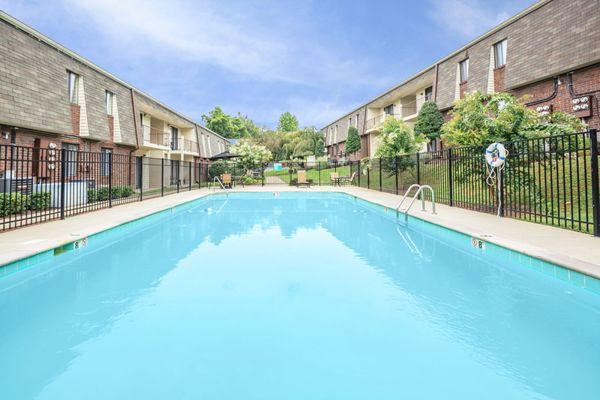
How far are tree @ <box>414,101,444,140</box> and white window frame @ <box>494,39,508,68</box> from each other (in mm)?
4378

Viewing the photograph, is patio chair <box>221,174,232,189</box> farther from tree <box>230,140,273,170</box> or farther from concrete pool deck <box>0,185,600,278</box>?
concrete pool deck <box>0,185,600,278</box>

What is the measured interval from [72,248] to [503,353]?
20.6ft

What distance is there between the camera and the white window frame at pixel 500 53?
16.8 m

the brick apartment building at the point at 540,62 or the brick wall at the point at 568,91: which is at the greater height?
the brick apartment building at the point at 540,62

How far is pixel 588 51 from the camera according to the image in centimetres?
1241

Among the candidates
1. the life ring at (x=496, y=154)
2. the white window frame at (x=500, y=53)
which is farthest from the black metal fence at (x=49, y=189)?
the white window frame at (x=500, y=53)

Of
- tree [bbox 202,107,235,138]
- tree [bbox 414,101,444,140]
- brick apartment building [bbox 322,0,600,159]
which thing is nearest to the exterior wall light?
brick apartment building [bbox 322,0,600,159]

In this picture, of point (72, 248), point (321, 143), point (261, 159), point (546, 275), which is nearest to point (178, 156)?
point (261, 159)

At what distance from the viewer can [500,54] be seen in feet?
55.9

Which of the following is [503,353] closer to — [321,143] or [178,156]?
[178,156]

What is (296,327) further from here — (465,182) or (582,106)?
(582,106)

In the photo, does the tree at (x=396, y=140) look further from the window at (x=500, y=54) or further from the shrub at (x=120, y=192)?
the shrub at (x=120, y=192)

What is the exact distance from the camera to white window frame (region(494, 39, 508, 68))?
16.8 meters

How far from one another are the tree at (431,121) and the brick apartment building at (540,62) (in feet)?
1.55
